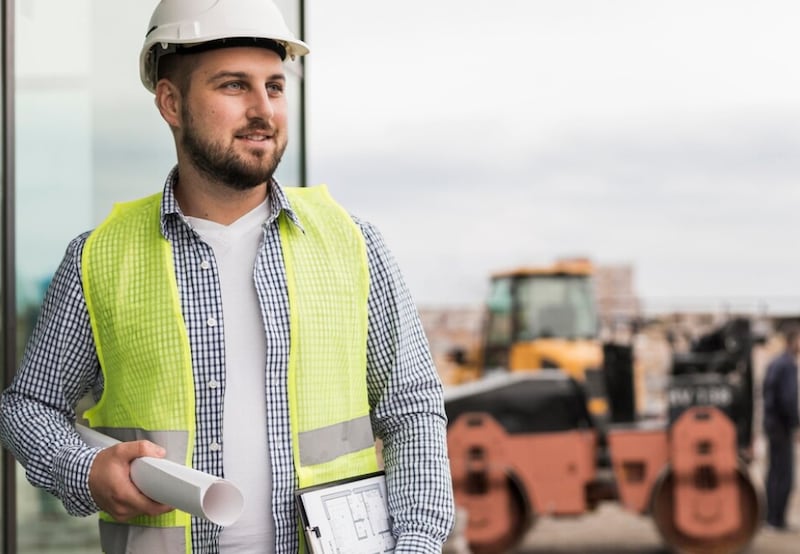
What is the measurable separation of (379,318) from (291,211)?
7.3 inches

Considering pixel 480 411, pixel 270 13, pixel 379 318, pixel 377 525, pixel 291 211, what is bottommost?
pixel 480 411

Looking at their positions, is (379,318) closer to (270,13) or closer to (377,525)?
(377,525)

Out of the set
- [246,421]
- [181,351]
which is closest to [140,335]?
[181,351]

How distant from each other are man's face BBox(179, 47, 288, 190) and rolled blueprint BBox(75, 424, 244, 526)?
1.28 ft

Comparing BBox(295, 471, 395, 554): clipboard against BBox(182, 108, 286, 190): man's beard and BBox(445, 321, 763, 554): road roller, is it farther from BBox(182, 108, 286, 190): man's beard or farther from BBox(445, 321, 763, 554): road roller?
A: BBox(445, 321, 763, 554): road roller

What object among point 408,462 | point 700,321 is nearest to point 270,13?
point 408,462

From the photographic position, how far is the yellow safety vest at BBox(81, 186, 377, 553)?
148cm

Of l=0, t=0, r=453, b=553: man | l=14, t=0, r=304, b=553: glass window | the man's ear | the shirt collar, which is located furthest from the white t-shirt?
l=14, t=0, r=304, b=553: glass window

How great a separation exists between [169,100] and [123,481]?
0.53 m

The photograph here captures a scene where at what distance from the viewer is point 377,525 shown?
151 centimetres

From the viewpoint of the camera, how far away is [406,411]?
154cm

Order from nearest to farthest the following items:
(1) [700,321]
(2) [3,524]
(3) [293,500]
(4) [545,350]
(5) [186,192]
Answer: (3) [293,500], (5) [186,192], (2) [3,524], (4) [545,350], (1) [700,321]

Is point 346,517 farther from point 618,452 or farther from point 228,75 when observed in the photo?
point 618,452

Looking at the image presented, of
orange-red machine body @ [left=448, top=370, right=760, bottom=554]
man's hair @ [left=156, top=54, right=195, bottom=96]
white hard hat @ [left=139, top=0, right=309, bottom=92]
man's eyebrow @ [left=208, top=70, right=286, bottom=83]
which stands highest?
white hard hat @ [left=139, top=0, right=309, bottom=92]
